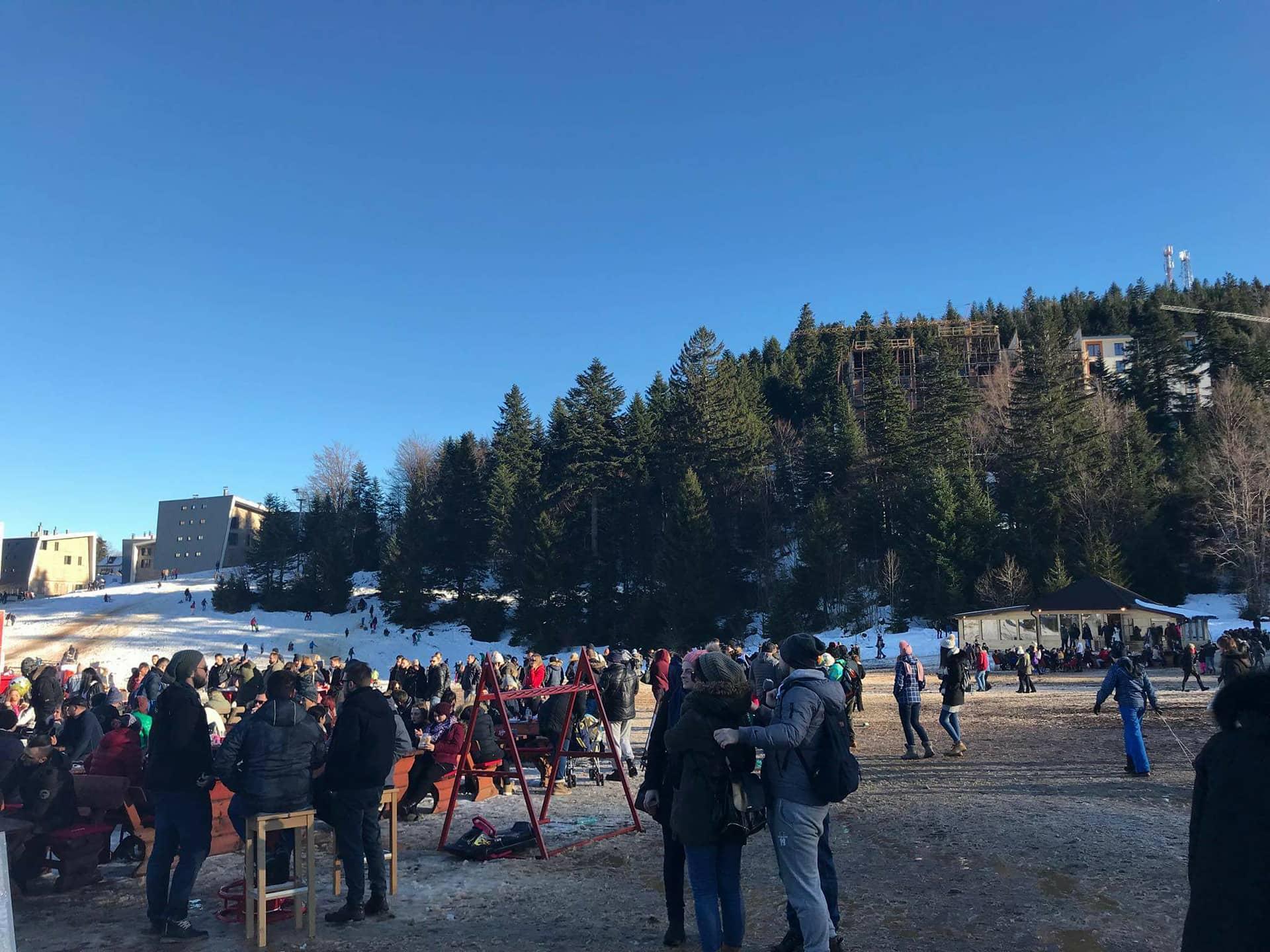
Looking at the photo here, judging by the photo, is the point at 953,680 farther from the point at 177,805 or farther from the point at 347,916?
the point at 177,805

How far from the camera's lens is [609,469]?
5706 cm

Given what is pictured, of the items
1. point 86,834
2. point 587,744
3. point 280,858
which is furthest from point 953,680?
point 86,834

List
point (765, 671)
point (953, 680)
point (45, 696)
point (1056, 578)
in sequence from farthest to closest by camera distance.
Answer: point (1056, 578) → point (45, 696) → point (953, 680) → point (765, 671)

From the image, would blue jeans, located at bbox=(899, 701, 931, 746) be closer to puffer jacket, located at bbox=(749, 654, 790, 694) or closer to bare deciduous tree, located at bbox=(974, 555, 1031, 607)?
puffer jacket, located at bbox=(749, 654, 790, 694)

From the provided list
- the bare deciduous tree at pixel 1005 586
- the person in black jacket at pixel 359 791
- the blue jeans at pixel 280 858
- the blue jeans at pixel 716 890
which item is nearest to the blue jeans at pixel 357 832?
the person in black jacket at pixel 359 791

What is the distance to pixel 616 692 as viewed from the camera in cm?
996

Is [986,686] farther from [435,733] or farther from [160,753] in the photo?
[160,753]

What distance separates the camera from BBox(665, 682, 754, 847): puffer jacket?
4359 millimetres

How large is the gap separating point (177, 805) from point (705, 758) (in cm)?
358

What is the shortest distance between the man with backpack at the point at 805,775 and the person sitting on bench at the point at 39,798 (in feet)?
18.3

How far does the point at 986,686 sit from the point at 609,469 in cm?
3570

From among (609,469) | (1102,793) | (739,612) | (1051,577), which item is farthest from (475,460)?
(1102,793)

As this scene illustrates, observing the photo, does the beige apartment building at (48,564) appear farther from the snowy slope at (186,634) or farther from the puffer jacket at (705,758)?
the puffer jacket at (705,758)

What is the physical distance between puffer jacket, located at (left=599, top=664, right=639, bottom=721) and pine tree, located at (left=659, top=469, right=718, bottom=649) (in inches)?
1524
